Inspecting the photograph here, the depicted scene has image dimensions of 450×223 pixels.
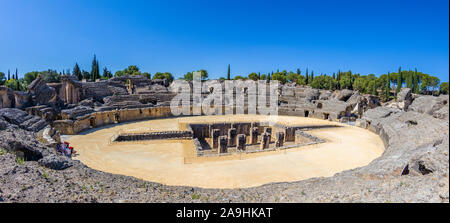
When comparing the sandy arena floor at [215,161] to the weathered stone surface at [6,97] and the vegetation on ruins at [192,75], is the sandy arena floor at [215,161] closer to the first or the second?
the weathered stone surface at [6,97]

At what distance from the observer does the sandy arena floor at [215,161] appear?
948 cm

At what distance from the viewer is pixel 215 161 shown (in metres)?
11.5

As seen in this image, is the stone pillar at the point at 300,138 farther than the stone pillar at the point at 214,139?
Yes

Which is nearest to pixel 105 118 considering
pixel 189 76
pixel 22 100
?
pixel 22 100

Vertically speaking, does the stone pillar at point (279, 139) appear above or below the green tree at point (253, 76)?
below

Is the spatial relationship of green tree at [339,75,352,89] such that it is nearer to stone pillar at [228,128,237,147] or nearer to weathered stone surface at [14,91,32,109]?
stone pillar at [228,128,237,147]

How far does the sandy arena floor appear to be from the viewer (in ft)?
31.1

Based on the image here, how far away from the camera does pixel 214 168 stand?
408 inches

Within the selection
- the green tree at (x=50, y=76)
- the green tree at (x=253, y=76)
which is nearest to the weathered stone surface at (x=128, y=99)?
the green tree at (x=50, y=76)
